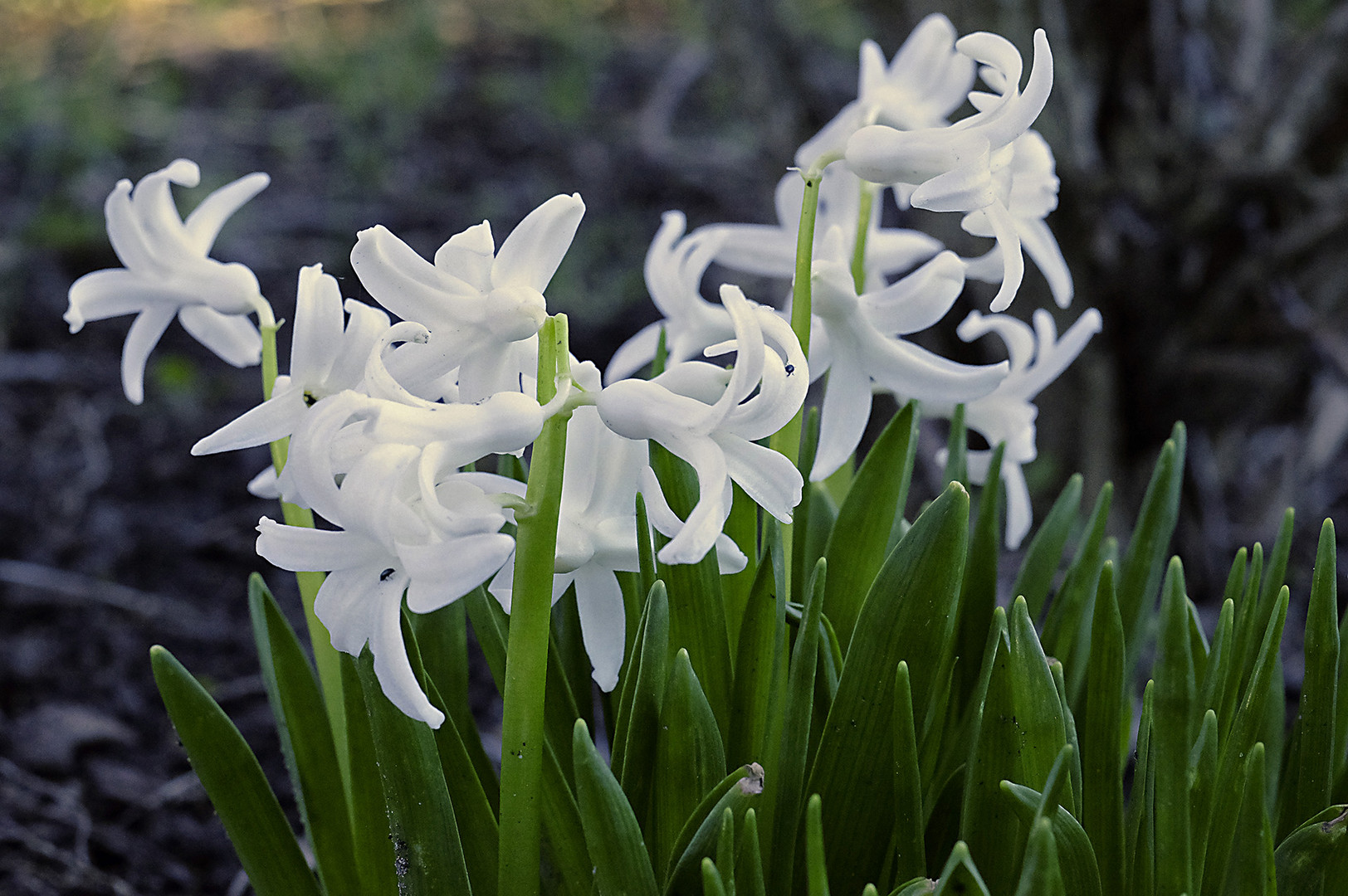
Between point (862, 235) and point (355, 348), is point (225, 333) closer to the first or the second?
point (355, 348)

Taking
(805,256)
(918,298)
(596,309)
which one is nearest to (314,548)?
(805,256)

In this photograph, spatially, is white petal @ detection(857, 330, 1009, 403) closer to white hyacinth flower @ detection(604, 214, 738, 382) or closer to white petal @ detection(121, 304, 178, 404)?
white hyacinth flower @ detection(604, 214, 738, 382)

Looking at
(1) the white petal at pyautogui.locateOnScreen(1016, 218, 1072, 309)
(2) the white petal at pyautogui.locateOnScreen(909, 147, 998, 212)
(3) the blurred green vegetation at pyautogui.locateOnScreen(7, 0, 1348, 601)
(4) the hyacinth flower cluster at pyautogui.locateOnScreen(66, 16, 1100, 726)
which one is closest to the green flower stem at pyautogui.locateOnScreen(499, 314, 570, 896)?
(4) the hyacinth flower cluster at pyautogui.locateOnScreen(66, 16, 1100, 726)

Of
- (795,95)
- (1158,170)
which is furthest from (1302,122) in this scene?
(795,95)

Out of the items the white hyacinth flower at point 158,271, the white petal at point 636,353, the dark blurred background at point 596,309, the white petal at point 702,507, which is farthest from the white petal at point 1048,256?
the dark blurred background at point 596,309

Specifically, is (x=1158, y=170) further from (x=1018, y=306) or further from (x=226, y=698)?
(x=226, y=698)

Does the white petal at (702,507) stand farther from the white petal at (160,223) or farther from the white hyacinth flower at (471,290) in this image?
the white petal at (160,223)
